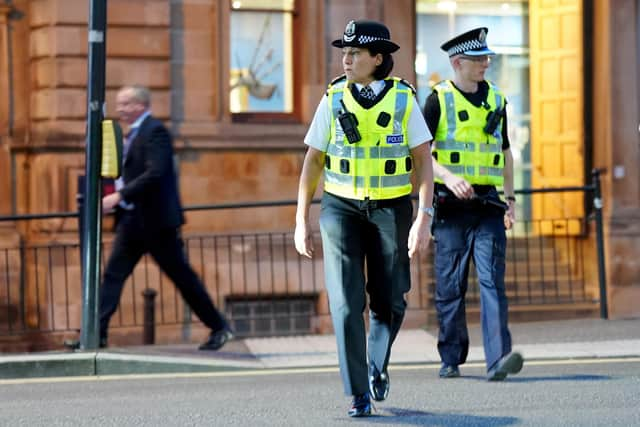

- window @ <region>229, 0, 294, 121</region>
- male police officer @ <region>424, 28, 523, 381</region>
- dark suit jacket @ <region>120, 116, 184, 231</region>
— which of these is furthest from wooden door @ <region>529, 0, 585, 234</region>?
male police officer @ <region>424, 28, 523, 381</region>

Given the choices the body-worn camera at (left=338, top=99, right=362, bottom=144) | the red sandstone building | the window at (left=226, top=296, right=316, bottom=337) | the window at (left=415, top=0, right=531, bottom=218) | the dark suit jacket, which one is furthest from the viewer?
the window at (left=415, top=0, right=531, bottom=218)

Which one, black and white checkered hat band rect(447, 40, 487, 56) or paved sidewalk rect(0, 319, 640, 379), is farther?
paved sidewalk rect(0, 319, 640, 379)

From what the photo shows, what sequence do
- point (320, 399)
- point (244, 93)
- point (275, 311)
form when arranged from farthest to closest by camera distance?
1. point (244, 93)
2. point (275, 311)
3. point (320, 399)

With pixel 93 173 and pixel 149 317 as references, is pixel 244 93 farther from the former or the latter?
pixel 93 173

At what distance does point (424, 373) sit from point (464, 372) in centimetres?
24

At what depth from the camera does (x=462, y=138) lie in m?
8.05

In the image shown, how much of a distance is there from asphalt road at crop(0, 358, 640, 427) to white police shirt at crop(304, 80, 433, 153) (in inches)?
52.1

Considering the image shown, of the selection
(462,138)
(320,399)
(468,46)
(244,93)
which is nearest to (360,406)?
(320,399)

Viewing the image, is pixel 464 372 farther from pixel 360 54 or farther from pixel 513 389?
pixel 360 54

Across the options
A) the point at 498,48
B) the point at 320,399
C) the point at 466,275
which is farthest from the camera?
the point at 498,48

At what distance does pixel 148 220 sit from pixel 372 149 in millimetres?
3629

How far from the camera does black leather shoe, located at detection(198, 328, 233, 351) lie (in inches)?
394

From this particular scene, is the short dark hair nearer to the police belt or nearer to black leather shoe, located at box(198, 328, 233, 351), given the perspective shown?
the police belt

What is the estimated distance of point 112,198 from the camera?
984 cm
